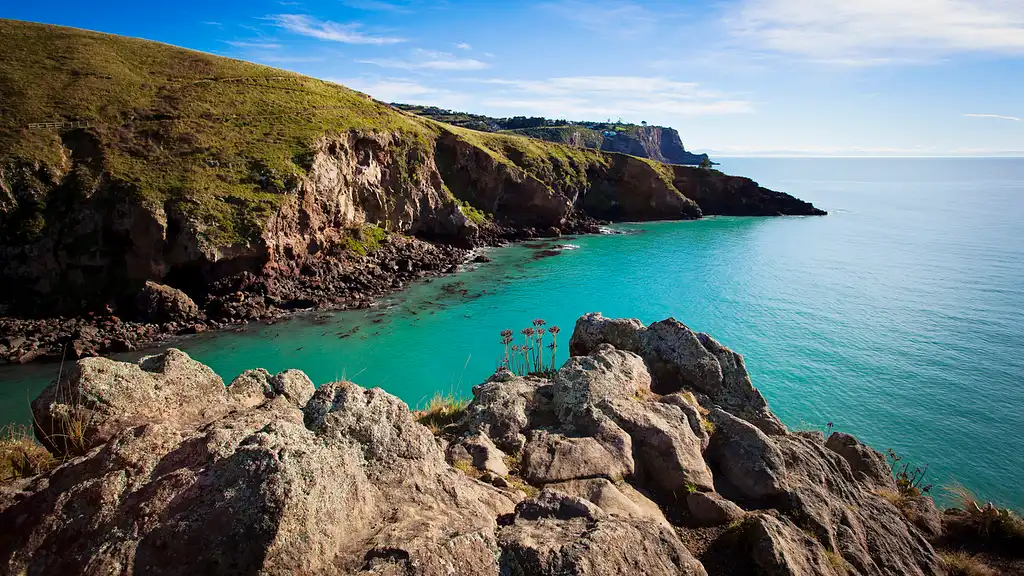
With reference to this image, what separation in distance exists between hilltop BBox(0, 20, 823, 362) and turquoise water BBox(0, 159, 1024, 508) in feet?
17.9

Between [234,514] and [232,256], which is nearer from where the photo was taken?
[234,514]

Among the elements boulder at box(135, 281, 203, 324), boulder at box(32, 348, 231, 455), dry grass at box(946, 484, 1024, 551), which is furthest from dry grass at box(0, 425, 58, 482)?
boulder at box(135, 281, 203, 324)

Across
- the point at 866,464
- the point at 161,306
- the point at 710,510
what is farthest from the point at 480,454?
the point at 161,306

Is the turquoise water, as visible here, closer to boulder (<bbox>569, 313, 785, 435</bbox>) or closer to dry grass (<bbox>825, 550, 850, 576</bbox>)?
boulder (<bbox>569, 313, 785, 435</bbox>)

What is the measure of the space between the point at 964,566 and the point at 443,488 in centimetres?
871

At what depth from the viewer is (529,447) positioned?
9.47 meters

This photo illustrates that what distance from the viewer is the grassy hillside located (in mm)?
43188

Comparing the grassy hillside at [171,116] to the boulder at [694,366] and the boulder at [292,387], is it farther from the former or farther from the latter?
the boulder at [694,366]

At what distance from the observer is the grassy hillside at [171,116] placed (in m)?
43.2

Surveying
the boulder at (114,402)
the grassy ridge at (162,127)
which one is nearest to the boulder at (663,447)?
the boulder at (114,402)

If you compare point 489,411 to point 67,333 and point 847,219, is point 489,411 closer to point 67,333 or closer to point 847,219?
point 67,333

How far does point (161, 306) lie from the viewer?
38062 millimetres

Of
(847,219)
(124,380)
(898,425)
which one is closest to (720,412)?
(124,380)

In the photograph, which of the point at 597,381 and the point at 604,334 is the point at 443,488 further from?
the point at 604,334
